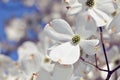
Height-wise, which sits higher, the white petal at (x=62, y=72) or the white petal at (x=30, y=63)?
the white petal at (x=30, y=63)

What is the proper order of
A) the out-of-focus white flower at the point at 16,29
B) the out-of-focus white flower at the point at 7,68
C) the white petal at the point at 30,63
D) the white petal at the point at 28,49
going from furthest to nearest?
Answer: the out-of-focus white flower at the point at 16,29 → the white petal at the point at 28,49 → the out-of-focus white flower at the point at 7,68 → the white petal at the point at 30,63

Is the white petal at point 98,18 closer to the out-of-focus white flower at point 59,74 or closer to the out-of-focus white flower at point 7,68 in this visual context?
the out-of-focus white flower at point 59,74

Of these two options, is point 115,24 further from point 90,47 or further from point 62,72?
point 62,72

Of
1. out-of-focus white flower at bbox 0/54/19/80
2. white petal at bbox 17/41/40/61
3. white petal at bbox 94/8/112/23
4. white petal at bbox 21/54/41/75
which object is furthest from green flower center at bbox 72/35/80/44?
white petal at bbox 17/41/40/61

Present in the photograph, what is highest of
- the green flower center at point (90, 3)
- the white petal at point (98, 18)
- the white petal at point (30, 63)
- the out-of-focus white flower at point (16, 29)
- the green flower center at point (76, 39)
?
the out-of-focus white flower at point (16, 29)

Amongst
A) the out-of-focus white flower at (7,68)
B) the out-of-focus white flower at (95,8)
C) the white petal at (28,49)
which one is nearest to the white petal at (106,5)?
the out-of-focus white flower at (95,8)
